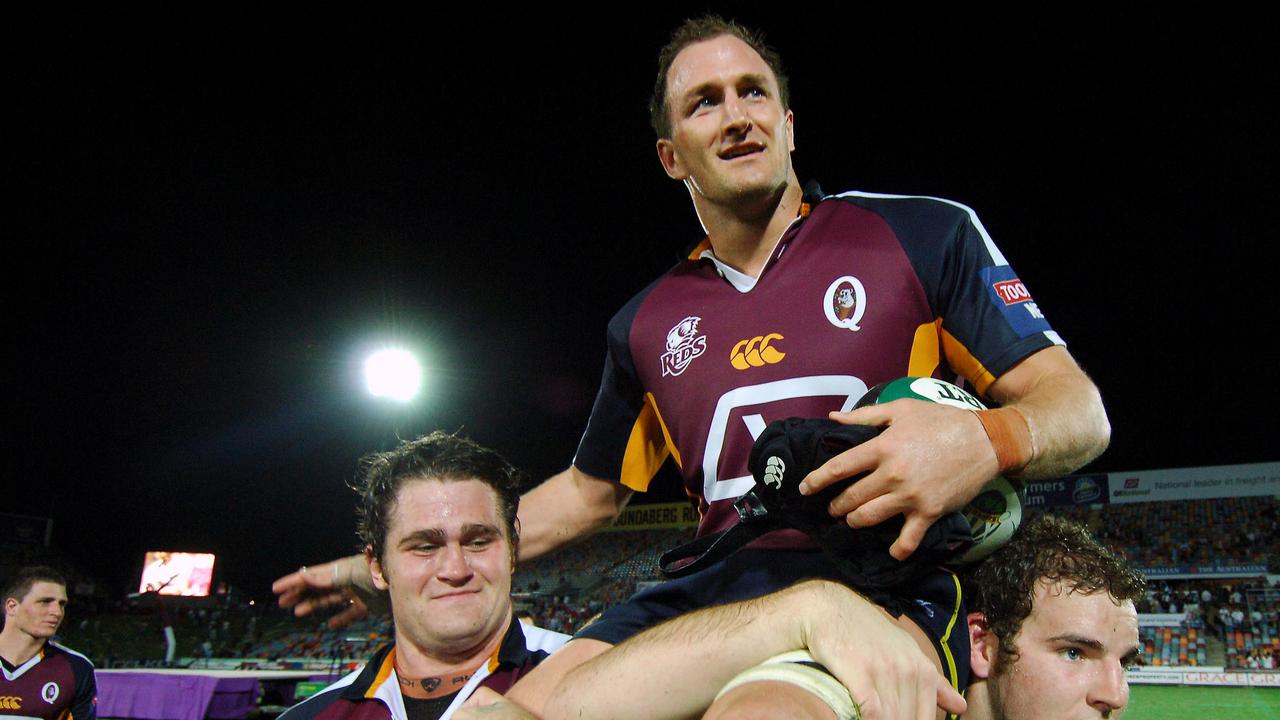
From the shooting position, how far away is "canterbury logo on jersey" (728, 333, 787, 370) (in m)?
2.17

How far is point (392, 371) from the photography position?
75.4 feet

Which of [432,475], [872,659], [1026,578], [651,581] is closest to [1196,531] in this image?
[651,581]

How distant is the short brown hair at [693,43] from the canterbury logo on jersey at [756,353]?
863 millimetres

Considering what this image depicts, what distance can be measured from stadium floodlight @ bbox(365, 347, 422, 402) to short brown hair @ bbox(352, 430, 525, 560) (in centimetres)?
2014

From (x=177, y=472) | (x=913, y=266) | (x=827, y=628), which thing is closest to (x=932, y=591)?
(x=827, y=628)

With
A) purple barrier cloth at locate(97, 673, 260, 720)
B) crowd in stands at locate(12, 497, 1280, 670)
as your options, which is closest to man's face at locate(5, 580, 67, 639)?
purple barrier cloth at locate(97, 673, 260, 720)

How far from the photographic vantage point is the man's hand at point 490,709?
1729 millimetres

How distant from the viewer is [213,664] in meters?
22.2

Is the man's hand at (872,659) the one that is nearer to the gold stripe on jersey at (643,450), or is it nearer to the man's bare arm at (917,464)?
the man's bare arm at (917,464)

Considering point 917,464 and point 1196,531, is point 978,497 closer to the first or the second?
point 917,464

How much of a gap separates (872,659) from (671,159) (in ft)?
6.04

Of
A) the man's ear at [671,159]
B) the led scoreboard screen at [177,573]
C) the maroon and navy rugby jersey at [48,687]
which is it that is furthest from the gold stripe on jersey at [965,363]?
the led scoreboard screen at [177,573]

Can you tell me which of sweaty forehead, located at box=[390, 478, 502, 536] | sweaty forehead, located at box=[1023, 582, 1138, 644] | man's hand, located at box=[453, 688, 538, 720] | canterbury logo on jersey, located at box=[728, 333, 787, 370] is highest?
canterbury logo on jersey, located at box=[728, 333, 787, 370]

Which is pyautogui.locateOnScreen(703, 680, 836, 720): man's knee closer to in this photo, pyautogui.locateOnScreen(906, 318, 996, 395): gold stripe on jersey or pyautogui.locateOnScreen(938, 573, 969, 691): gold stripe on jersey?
pyautogui.locateOnScreen(938, 573, 969, 691): gold stripe on jersey
